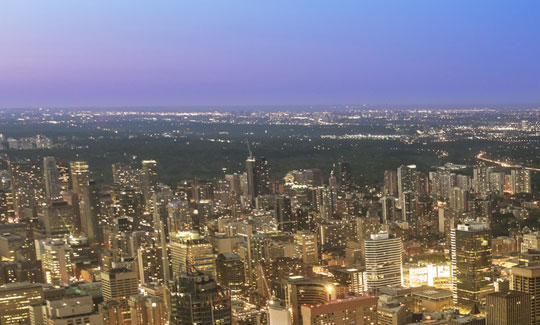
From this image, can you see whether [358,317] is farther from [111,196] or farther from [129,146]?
[129,146]

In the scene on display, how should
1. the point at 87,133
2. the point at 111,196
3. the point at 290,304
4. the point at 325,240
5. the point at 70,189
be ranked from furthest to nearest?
the point at 87,133
the point at 70,189
the point at 111,196
the point at 325,240
the point at 290,304

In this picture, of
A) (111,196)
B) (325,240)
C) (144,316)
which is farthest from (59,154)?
(144,316)

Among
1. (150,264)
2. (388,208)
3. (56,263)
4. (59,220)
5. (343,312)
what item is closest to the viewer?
(343,312)

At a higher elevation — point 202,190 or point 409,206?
point 202,190

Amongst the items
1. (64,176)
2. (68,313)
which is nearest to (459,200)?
(64,176)

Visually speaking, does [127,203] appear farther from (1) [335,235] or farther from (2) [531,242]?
(2) [531,242]

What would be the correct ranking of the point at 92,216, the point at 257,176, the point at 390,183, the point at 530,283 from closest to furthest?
the point at 530,283 < the point at 92,216 < the point at 390,183 < the point at 257,176

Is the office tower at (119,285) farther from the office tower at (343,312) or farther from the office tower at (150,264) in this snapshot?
the office tower at (343,312)

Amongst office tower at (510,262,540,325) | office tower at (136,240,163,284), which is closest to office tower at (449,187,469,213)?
office tower at (136,240,163,284)
